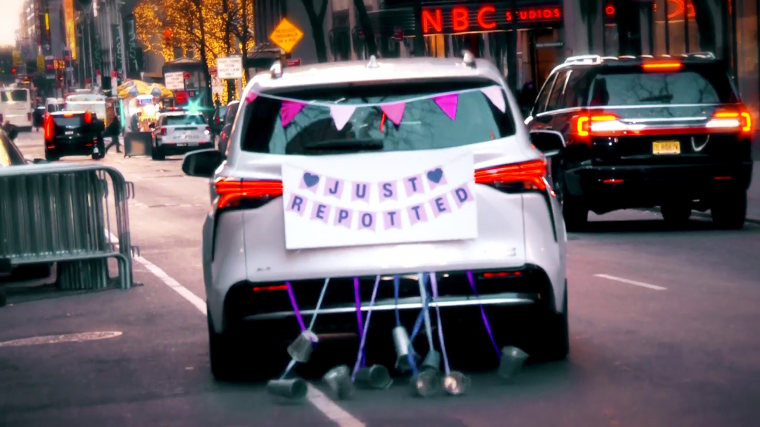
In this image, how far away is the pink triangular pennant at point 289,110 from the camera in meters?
9.03

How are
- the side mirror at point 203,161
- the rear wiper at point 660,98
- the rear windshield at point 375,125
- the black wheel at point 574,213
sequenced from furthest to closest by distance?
1. the black wheel at point 574,213
2. the rear wiper at point 660,98
3. the side mirror at point 203,161
4. the rear windshield at point 375,125

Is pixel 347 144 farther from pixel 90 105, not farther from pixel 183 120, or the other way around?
pixel 90 105

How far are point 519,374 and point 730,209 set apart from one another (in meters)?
10.8

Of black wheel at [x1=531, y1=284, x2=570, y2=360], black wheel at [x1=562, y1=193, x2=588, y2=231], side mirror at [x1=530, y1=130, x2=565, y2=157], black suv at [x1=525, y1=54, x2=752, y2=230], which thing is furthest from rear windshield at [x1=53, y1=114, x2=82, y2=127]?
black wheel at [x1=531, y1=284, x2=570, y2=360]

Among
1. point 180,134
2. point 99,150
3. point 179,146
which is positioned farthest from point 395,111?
point 99,150

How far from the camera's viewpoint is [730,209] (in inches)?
773

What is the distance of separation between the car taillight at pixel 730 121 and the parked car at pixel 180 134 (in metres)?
37.2

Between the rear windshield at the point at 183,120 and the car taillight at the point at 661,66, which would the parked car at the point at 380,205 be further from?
the rear windshield at the point at 183,120

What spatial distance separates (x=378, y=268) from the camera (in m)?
8.84

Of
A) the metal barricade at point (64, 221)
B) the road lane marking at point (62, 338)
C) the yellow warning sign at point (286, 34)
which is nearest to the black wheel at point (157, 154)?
the yellow warning sign at point (286, 34)

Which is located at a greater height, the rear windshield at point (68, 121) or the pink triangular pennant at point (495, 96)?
the pink triangular pennant at point (495, 96)

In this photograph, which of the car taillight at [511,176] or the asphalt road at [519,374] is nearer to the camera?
the asphalt road at [519,374]

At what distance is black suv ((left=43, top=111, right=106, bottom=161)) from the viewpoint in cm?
5922

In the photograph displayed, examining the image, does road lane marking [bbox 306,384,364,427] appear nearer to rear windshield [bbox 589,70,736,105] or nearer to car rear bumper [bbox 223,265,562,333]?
car rear bumper [bbox 223,265,562,333]
